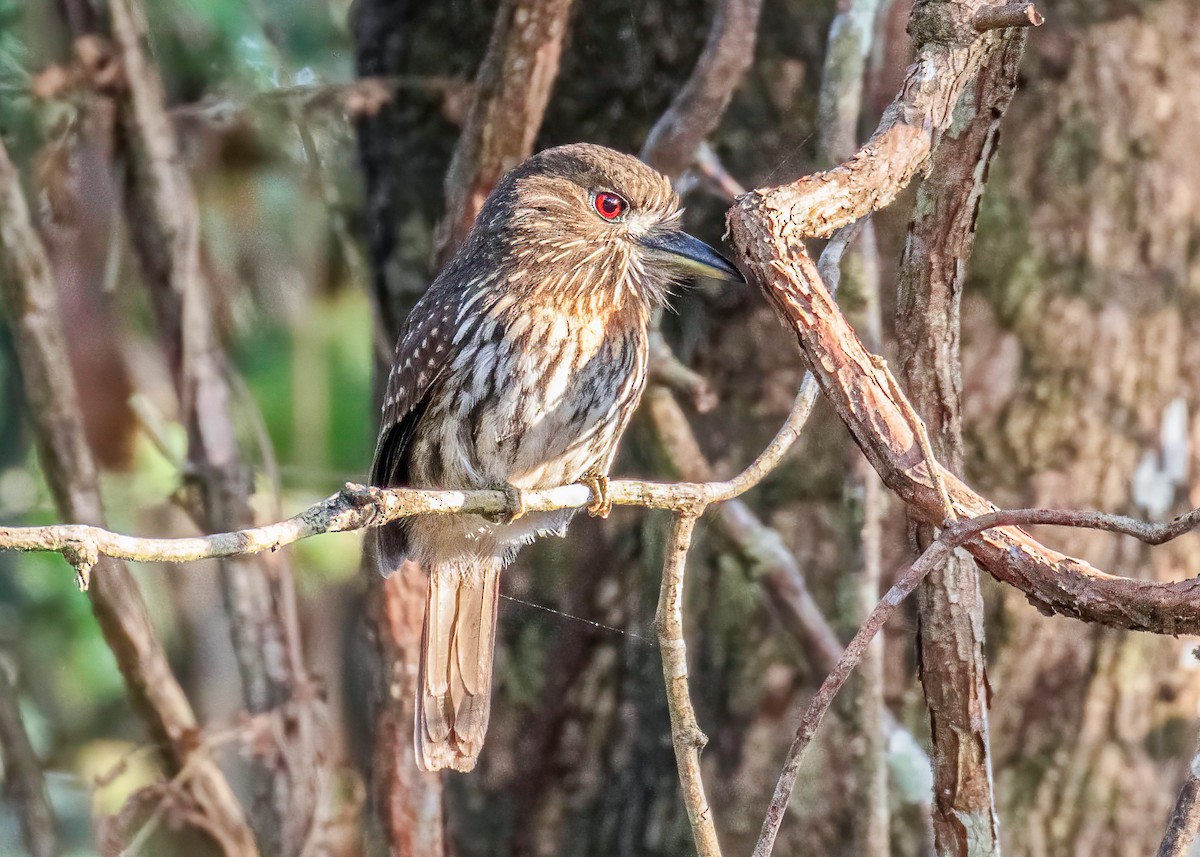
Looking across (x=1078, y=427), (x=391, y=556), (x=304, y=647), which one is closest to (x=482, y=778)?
(x=304, y=647)

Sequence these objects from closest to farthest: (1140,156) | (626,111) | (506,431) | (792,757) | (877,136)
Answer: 1. (792,757)
2. (877,136)
3. (506,431)
4. (1140,156)
5. (626,111)

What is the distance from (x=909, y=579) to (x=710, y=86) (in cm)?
153

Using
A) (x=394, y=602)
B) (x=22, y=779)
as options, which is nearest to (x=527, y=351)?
(x=394, y=602)

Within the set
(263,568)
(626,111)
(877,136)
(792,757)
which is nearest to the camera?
(792,757)

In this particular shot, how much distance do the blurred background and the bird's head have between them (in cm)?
39

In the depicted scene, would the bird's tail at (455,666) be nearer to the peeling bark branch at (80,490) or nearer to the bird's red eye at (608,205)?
the bird's red eye at (608,205)

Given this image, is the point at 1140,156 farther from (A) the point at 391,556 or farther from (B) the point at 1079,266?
(A) the point at 391,556

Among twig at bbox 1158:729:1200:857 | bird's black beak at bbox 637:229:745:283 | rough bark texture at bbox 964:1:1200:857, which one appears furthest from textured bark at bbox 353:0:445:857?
twig at bbox 1158:729:1200:857

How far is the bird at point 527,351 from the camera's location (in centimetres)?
222

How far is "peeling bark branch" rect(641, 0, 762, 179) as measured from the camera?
8.89ft

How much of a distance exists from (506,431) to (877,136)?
84cm

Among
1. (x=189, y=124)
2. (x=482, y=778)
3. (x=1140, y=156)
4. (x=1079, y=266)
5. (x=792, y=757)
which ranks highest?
(x=189, y=124)

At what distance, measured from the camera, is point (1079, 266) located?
273 cm

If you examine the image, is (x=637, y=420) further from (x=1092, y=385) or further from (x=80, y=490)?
(x=80, y=490)
